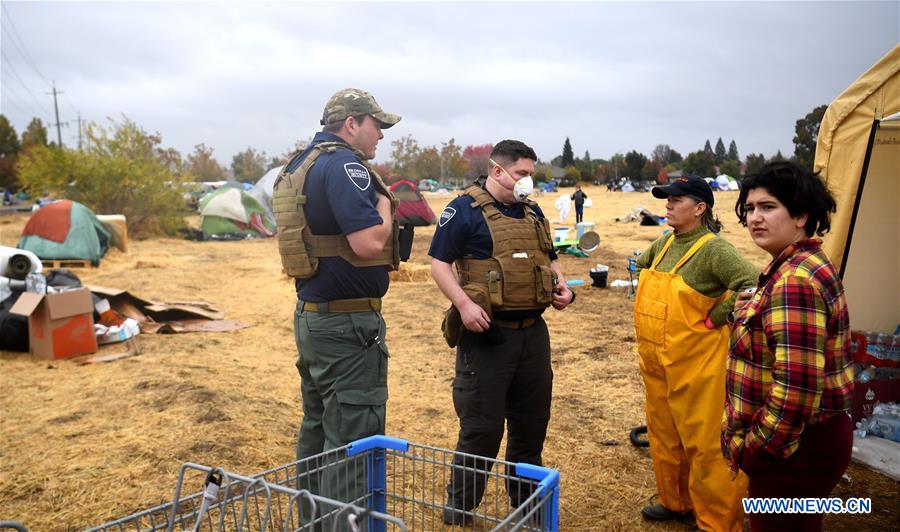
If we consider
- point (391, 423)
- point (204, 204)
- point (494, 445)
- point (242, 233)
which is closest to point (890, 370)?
point (494, 445)

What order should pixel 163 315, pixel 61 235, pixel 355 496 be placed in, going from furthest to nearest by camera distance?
1. pixel 61 235
2. pixel 163 315
3. pixel 355 496

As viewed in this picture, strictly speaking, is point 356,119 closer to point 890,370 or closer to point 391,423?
point 391,423

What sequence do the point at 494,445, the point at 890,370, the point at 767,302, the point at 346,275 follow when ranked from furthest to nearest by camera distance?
the point at 890,370 → the point at 494,445 → the point at 346,275 → the point at 767,302

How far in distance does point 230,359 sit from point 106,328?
5.19 feet

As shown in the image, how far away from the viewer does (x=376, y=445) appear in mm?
2408

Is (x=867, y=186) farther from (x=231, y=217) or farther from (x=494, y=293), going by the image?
(x=231, y=217)

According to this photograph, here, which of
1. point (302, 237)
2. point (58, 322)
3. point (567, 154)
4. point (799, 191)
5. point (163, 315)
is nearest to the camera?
point (799, 191)

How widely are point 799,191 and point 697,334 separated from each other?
121cm

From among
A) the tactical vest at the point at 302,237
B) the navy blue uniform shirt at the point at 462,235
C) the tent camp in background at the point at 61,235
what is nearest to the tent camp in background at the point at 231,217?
the tent camp in background at the point at 61,235

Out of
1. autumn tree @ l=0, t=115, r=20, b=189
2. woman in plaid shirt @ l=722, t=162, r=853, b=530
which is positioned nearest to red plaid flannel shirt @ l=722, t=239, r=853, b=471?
woman in plaid shirt @ l=722, t=162, r=853, b=530

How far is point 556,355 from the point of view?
7262 millimetres

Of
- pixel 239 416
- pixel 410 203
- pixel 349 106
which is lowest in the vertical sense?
pixel 239 416

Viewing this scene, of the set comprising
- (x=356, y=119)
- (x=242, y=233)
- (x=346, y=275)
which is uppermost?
(x=356, y=119)

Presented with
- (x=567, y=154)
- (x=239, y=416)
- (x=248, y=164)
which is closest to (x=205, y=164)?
(x=248, y=164)
